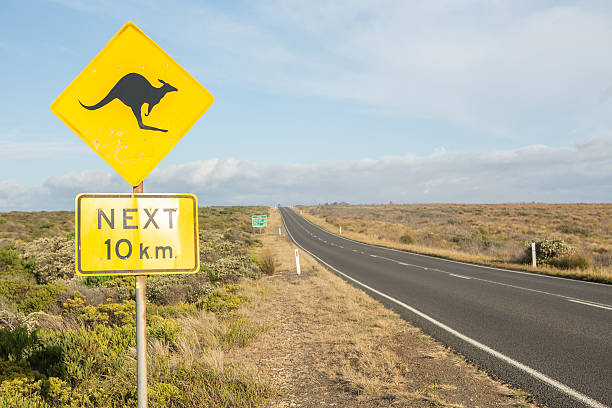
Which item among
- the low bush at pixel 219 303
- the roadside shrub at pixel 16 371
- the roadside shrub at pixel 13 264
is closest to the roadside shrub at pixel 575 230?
the low bush at pixel 219 303

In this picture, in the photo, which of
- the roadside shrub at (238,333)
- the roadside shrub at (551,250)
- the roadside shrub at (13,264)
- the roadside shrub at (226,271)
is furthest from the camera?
the roadside shrub at (551,250)

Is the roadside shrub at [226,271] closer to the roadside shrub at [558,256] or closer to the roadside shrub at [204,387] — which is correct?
the roadside shrub at [204,387]

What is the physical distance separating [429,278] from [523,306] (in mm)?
5103

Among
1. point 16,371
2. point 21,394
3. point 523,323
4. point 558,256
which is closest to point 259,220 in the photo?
point 558,256

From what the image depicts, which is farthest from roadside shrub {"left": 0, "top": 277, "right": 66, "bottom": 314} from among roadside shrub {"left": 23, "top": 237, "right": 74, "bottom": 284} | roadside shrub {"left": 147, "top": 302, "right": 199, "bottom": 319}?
roadside shrub {"left": 23, "top": 237, "right": 74, "bottom": 284}

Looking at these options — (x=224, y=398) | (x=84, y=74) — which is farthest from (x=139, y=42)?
(x=224, y=398)

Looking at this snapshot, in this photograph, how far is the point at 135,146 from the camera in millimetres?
2629

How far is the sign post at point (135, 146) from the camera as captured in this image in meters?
2.46

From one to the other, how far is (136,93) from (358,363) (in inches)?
170

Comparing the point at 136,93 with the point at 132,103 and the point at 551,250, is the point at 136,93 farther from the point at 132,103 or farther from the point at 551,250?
the point at 551,250

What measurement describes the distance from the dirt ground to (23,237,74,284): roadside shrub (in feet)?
24.0

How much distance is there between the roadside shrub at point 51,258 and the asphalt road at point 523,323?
9668mm

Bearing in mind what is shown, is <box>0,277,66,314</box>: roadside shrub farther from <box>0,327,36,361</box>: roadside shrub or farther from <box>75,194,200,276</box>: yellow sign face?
<box>75,194,200,276</box>: yellow sign face

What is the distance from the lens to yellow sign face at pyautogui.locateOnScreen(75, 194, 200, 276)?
95.7 inches
